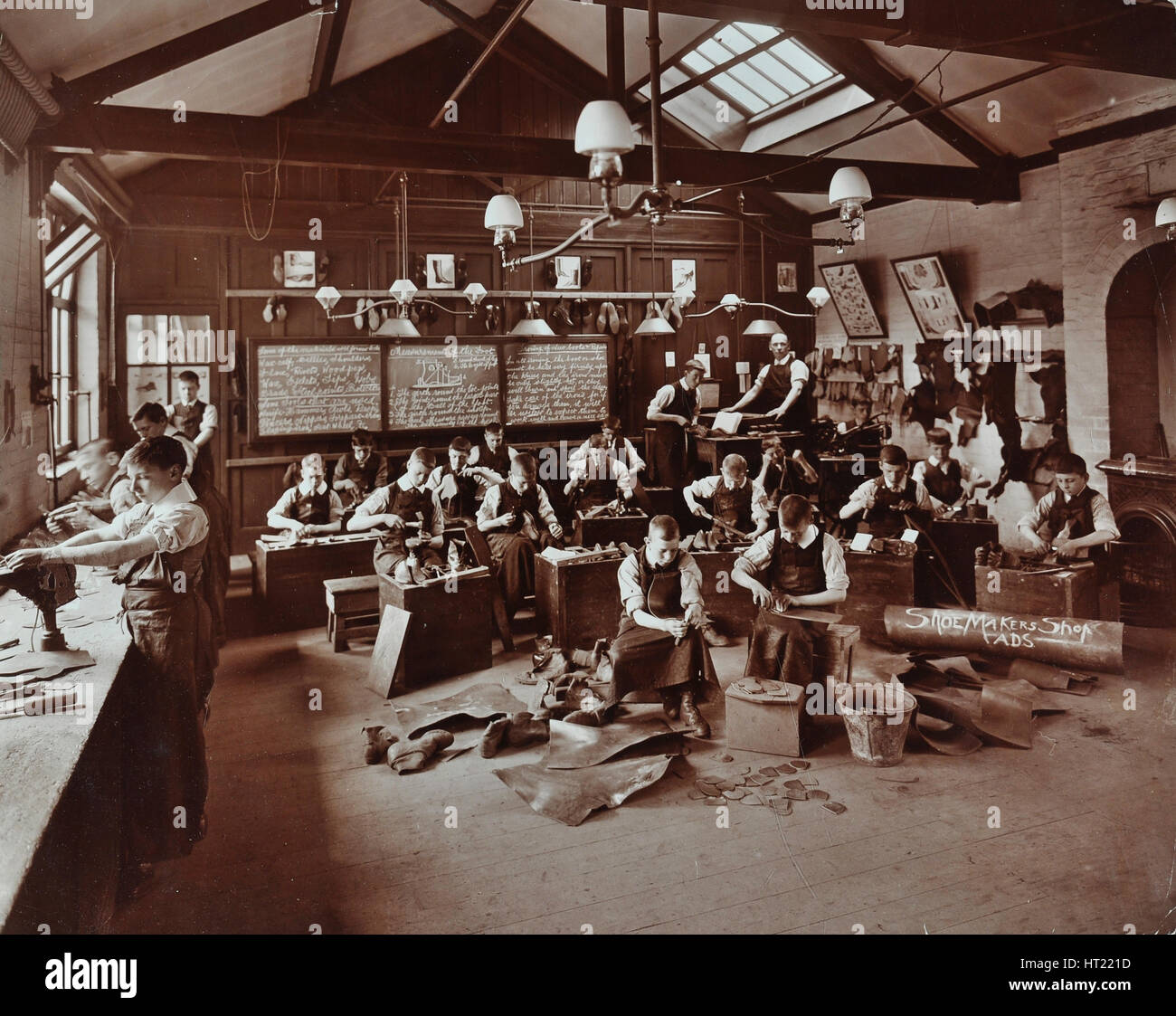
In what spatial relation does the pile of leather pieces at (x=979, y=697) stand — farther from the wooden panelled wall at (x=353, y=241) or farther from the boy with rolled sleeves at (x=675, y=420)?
the wooden panelled wall at (x=353, y=241)

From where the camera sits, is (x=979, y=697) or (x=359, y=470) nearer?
(x=979, y=697)

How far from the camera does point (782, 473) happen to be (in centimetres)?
779

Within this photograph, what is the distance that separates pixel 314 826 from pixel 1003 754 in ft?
11.1

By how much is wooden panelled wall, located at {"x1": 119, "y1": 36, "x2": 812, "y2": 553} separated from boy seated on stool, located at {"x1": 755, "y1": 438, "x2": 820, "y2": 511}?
2.71 m

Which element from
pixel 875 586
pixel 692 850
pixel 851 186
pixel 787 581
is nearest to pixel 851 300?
pixel 875 586

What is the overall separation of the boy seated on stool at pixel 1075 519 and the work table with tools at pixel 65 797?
5.76 metres

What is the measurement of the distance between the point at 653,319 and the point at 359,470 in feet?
11.3

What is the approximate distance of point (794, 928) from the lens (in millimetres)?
3004

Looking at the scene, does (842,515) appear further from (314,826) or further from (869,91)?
(314,826)

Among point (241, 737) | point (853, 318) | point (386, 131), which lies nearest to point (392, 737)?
point (241, 737)

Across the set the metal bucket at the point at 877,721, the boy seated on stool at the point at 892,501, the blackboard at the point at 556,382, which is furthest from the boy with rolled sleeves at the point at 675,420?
the metal bucket at the point at 877,721

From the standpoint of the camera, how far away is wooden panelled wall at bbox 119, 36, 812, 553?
27.2 feet

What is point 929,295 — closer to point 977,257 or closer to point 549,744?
point 977,257

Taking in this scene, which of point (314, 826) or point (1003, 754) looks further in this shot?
point (1003, 754)
